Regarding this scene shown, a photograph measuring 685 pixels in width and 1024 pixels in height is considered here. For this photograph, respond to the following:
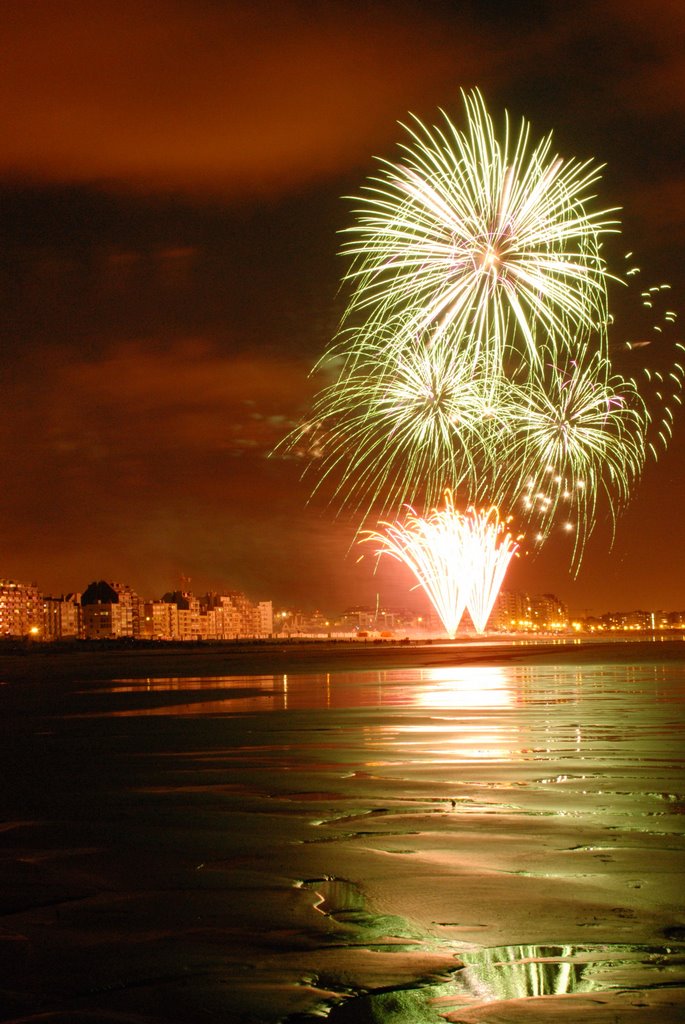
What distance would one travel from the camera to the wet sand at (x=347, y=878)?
223 inches

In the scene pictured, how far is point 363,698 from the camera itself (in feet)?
109

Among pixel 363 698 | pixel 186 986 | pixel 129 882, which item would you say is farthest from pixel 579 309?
pixel 186 986

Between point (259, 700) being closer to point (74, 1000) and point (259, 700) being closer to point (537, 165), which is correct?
point (537, 165)

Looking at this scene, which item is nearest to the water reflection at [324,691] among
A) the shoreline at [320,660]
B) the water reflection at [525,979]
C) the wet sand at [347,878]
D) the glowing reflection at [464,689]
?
the glowing reflection at [464,689]

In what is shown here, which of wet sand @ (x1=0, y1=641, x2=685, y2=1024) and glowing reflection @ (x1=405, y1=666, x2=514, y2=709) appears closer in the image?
wet sand @ (x1=0, y1=641, x2=685, y2=1024)

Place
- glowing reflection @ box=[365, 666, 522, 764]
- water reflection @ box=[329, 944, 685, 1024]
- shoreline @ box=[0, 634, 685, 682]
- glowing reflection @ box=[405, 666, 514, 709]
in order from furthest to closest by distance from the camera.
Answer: shoreline @ box=[0, 634, 685, 682] < glowing reflection @ box=[405, 666, 514, 709] < glowing reflection @ box=[365, 666, 522, 764] < water reflection @ box=[329, 944, 685, 1024]

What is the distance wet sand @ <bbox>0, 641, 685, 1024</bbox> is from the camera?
5.67m

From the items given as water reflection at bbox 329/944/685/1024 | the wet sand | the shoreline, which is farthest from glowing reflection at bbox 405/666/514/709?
water reflection at bbox 329/944/685/1024

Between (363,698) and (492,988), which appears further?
(363,698)

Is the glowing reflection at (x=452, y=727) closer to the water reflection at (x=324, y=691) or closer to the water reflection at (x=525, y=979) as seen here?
the water reflection at (x=324, y=691)

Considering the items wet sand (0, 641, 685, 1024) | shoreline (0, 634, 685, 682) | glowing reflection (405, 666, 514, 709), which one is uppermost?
wet sand (0, 641, 685, 1024)

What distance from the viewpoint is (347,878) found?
8.55 m

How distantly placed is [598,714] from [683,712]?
186cm

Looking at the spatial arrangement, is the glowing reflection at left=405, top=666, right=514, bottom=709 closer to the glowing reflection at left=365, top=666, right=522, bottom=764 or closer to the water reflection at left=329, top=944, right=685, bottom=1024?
the glowing reflection at left=365, top=666, right=522, bottom=764
